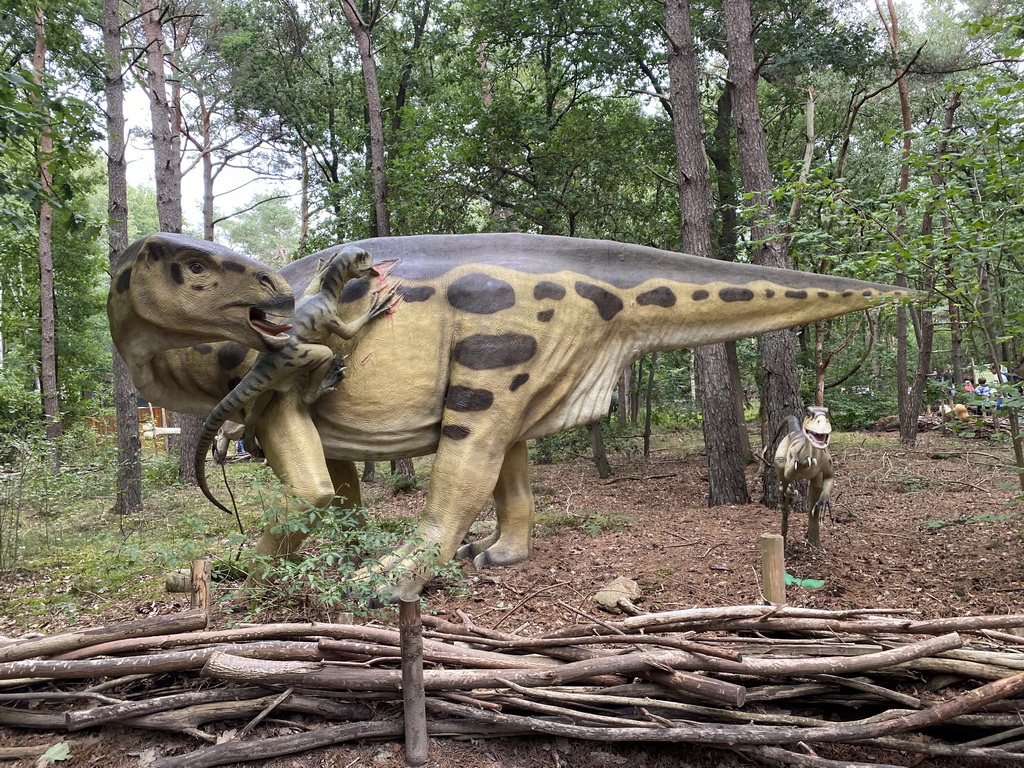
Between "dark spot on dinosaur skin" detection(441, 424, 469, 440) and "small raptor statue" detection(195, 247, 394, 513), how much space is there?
0.63 meters

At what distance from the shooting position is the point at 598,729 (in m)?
2.25

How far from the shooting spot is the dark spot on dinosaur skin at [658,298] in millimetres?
3793

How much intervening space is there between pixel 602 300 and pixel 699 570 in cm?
174

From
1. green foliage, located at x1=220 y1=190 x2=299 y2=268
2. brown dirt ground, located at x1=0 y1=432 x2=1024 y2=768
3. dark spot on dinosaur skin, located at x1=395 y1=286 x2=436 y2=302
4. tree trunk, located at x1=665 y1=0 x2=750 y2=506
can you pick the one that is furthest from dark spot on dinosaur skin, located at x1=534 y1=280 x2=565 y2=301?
green foliage, located at x1=220 y1=190 x2=299 y2=268

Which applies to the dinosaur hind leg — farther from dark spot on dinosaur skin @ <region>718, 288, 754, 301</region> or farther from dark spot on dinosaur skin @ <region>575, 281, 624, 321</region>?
dark spot on dinosaur skin @ <region>718, 288, 754, 301</region>

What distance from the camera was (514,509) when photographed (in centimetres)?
441

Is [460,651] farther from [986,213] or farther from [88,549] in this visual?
[88,549]

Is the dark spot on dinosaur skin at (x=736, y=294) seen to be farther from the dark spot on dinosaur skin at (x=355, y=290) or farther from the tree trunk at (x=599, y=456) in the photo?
the tree trunk at (x=599, y=456)

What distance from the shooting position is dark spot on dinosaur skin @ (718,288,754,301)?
12.3ft

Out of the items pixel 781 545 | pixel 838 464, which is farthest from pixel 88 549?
pixel 838 464

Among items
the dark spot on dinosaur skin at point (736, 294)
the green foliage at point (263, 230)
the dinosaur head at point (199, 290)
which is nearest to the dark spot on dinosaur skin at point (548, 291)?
the dark spot on dinosaur skin at point (736, 294)

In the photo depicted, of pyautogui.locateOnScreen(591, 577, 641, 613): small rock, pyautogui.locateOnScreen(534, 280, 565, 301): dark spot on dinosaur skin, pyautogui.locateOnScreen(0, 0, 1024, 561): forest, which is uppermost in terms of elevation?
pyautogui.locateOnScreen(0, 0, 1024, 561): forest

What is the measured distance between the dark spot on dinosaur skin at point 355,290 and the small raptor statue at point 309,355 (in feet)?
0.23

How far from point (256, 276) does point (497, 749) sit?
2.17 m
